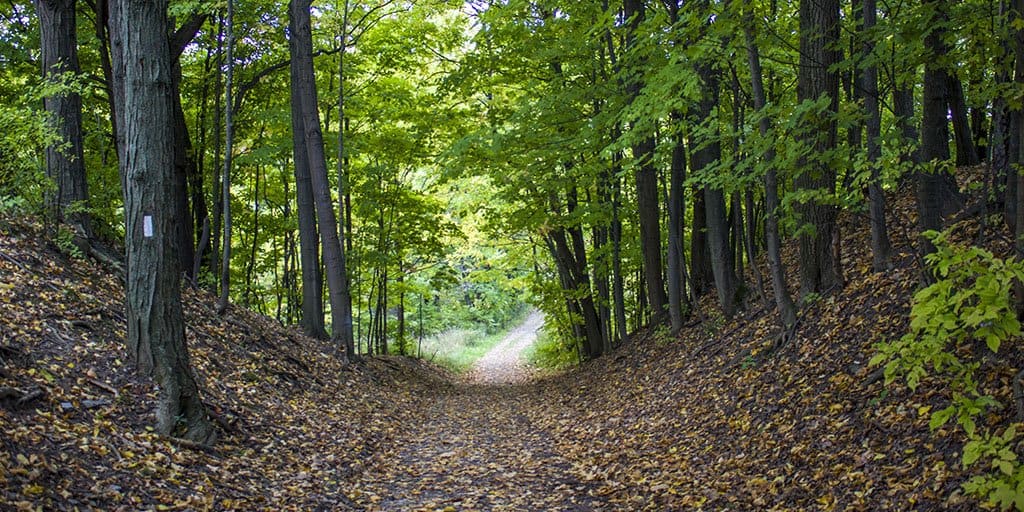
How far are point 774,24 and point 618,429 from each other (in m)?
5.95

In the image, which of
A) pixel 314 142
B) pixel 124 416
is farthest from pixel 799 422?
pixel 314 142

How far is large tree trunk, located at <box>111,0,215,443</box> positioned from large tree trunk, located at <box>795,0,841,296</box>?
594 centimetres

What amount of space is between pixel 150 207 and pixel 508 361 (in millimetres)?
26061

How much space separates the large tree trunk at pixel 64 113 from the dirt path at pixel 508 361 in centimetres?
1312

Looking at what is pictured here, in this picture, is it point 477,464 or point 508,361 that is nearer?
point 477,464

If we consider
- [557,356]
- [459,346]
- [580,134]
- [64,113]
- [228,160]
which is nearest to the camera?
[64,113]

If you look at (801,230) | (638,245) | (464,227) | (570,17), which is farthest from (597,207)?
(464,227)

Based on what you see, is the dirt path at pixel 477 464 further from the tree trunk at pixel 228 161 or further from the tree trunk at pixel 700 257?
the tree trunk at pixel 700 257

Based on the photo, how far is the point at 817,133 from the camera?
6570 mm

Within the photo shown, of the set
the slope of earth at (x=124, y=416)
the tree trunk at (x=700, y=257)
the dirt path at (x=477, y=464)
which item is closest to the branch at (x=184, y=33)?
the slope of earth at (x=124, y=416)

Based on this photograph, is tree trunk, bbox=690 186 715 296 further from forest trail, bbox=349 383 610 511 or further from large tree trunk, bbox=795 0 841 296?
large tree trunk, bbox=795 0 841 296

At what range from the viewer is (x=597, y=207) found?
46.4 feet

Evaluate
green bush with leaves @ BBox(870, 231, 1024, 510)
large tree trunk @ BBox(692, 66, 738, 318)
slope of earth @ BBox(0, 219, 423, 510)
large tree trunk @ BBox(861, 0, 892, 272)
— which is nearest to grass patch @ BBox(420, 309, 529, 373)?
large tree trunk @ BBox(692, 66, 738, 318)

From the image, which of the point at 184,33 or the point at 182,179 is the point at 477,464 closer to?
the point at 182,179
